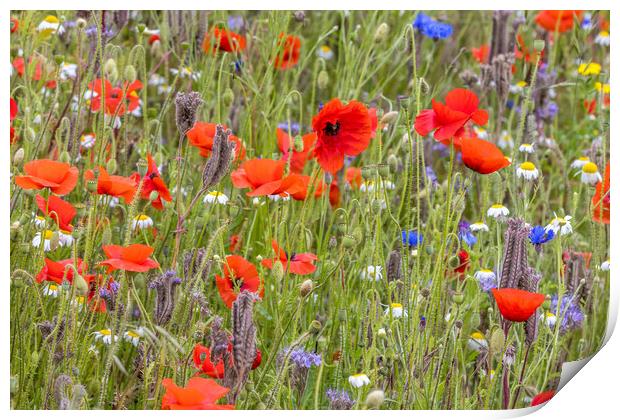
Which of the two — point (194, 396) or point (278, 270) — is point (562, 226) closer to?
point (278, 270)

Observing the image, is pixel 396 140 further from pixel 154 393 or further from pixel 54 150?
pixel 154 393

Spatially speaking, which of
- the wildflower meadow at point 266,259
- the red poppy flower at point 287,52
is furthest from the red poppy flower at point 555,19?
the red poppy flower at point 287,52

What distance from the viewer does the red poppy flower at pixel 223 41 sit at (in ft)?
Result: 5.88

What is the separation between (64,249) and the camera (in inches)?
63.2

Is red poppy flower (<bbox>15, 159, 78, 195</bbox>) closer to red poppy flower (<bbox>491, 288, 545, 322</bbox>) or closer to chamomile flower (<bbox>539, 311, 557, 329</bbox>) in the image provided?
red poppy flower (<bbox>491, 288, 545, 322</bbox>)

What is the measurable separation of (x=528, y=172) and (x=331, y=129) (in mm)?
399

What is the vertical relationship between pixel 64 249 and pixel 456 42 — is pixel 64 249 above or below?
below

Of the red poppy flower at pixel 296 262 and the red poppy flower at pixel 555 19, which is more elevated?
the red poppy flower at pixel 555 19

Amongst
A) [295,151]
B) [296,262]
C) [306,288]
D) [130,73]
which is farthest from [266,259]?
[130,73]

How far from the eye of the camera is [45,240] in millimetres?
1451

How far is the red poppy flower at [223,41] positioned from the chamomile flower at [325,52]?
30 cm

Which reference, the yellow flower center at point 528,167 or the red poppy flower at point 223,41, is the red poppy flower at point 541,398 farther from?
the red poppy flower at point 223,41
